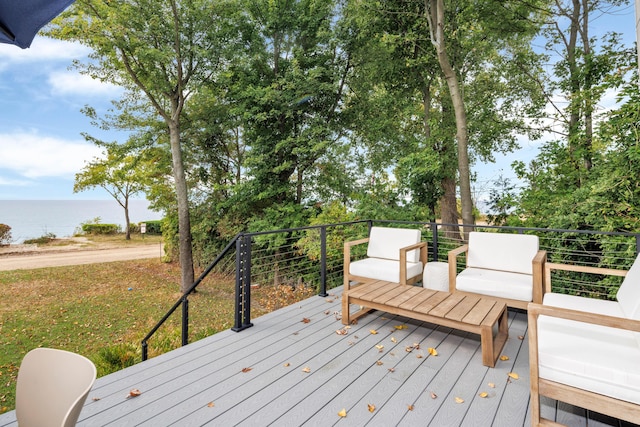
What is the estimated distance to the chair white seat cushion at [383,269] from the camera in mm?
3594

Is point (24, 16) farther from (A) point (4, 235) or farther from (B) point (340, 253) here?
(A) point (4, 235)

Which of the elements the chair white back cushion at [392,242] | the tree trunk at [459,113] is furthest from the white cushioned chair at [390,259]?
the tree trunk at [459,113]

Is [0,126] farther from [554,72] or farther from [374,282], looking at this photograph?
[554,72]

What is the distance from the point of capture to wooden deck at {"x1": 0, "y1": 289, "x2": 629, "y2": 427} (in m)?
1.81

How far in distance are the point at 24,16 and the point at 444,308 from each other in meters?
3.36

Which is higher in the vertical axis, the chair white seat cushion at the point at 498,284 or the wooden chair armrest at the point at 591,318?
the wooden chair armrest at the point at 591,318

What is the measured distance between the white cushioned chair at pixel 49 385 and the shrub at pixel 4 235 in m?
19.3

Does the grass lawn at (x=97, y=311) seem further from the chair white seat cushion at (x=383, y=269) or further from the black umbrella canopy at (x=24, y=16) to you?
the black umbrella canopy at (x=24, y=16)

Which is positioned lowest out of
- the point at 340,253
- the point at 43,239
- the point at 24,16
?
the point at 43,239

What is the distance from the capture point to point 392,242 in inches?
160

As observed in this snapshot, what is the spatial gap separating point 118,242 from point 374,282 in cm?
1877

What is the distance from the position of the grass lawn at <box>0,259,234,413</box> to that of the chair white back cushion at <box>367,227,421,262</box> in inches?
135

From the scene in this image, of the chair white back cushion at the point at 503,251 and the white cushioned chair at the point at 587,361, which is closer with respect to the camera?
the white cushioned chair at the point at 587,361

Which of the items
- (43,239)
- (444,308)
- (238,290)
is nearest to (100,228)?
(43,239)
